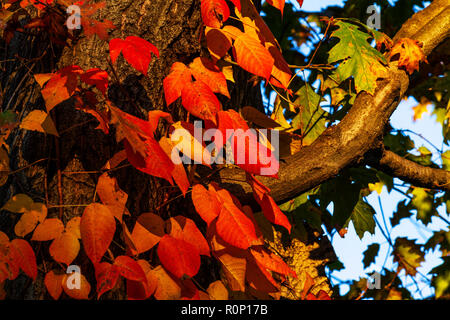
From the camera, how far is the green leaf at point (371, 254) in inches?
125

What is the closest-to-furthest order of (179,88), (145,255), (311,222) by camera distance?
(179,88)
(145,255)
(311,222)

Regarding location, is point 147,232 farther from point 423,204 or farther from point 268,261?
point 423,204

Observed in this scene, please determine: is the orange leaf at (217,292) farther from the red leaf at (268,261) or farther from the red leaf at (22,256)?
the red leaf at (22,256)

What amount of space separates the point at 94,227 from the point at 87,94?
15.3 inches

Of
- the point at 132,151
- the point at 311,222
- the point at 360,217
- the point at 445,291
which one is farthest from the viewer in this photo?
the point at 445,291

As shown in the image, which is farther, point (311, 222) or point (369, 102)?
point (311, 222)

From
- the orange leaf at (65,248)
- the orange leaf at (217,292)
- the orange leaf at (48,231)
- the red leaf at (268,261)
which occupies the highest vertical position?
the orange leaf at (48,231)

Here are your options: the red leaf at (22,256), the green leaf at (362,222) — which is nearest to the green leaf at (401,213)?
the green leaf at (362,222)

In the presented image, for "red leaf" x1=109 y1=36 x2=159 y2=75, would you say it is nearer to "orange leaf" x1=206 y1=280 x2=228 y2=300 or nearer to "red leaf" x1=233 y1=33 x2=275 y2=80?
"red leaf" x1=233 y1=33 x2=275 y2=80

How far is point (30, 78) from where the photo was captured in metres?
1.54

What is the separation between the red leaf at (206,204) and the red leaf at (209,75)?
11.0 inches

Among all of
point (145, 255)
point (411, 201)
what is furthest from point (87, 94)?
point (411, 201)

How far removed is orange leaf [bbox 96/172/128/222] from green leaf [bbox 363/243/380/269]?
2371 mm
